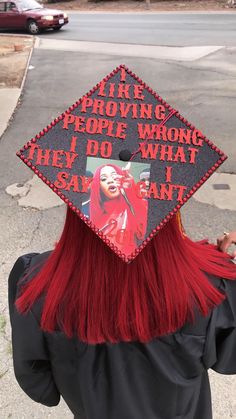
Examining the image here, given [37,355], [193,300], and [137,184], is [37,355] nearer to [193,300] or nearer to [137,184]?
[193,300]

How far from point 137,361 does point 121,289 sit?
0.83ft

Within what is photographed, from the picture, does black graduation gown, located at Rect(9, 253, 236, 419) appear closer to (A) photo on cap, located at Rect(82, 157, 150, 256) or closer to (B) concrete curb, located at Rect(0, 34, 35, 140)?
(A) photo on cap, located at Rect(82, 157, 150, 256)

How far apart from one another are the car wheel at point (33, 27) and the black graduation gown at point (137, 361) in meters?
18.8

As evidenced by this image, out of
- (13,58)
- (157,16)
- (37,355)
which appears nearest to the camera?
(37,355)

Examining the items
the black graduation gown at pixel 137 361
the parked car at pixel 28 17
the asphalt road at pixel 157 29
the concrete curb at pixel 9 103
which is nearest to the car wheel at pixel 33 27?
the parked car at pixel 28 17

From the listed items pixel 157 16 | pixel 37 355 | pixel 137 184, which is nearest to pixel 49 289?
pixel 37 355

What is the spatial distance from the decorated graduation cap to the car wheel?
18.9 meters

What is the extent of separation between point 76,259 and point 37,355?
396mm

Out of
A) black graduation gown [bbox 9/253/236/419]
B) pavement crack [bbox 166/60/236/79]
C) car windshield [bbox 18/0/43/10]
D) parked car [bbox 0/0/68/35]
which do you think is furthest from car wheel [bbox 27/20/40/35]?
black graduation gown [bbox 9/253/236/419]

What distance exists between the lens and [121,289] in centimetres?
128

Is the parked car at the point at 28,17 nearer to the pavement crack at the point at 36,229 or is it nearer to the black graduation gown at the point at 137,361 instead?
the pavement crack at the point at 36,229

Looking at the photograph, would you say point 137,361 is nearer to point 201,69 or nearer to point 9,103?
point 9,103

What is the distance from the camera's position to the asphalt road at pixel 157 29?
50.3ft

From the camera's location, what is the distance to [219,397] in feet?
9.37
